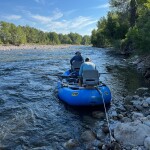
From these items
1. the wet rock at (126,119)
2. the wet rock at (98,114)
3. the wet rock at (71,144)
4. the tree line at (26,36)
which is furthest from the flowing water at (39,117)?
the tree line at (26,36)

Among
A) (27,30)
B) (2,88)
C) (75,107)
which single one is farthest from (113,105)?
(27,30)

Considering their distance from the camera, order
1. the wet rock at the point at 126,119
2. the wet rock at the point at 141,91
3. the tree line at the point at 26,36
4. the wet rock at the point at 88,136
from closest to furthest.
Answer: the wet rock at the point at 88,136 < the wet rock at the point at 126,119 < the wet rock at the point at 141,91 < the tree line at the point at 26,36

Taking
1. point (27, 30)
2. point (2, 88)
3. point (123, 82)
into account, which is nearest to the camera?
point (2, 88)

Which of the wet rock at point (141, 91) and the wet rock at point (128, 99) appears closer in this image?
the wet rock at point (128, 99)

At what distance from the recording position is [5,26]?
4176 inches

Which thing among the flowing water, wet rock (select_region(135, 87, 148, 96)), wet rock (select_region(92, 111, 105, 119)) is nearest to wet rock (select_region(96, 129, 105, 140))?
the flowing water

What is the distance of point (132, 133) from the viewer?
265 inches

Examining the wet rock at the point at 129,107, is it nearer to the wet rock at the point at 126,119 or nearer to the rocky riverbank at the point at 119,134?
the rocky riverbank at the point at 119,134

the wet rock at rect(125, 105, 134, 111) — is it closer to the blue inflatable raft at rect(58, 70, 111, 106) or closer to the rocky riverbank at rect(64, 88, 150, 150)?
the rocky riverbank at rect(64, 88, 150, 150)

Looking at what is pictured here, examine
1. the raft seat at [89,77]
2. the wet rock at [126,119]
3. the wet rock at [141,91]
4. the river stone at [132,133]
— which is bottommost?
the wet rock at [141,91]

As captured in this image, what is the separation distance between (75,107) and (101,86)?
1.52m

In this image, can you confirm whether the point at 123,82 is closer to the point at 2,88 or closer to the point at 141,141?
the point at 2,88

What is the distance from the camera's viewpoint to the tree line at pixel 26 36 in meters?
101

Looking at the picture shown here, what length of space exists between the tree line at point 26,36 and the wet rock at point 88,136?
304ft
